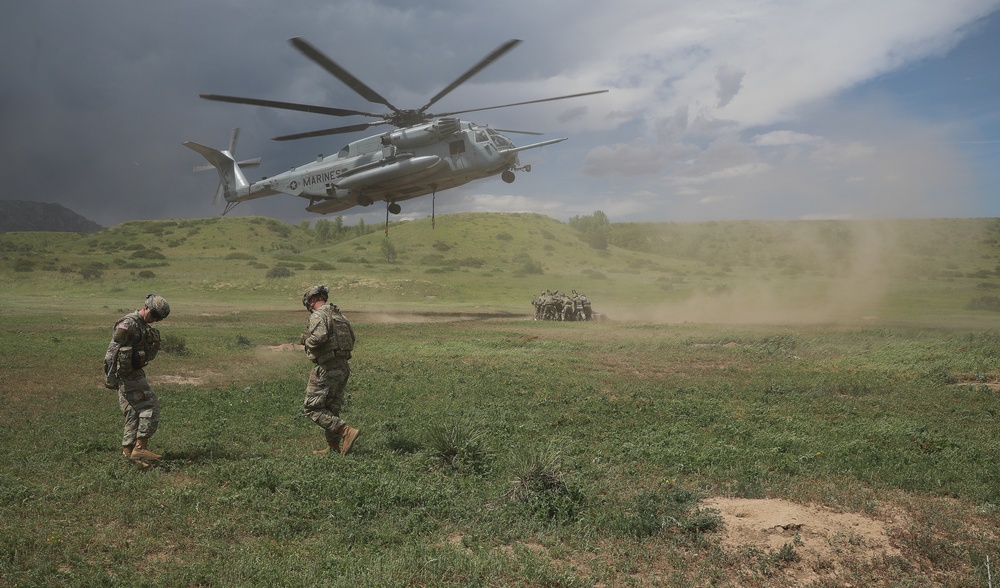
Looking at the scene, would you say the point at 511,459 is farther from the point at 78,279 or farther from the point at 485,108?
the point at 78,279

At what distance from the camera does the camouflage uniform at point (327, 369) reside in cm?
900

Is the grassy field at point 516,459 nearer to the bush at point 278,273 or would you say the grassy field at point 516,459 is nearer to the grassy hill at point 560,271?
the grassy hill at point 560,271

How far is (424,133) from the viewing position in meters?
28.5

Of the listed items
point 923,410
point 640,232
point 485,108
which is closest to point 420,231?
point 640,232

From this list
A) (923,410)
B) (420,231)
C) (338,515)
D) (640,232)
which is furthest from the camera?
(640,232)

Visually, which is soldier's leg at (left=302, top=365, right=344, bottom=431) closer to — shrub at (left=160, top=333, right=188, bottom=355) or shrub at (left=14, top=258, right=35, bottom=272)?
shrub at (left=160, top=333, right=188, bottom=355)

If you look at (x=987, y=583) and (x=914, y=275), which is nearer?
Result: (x=987, y=583)

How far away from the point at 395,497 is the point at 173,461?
11.4 feet

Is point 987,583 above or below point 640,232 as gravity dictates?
below

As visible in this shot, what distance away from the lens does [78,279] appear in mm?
52469

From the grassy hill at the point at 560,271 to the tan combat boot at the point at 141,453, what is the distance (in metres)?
28.8

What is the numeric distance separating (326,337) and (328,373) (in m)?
0.51

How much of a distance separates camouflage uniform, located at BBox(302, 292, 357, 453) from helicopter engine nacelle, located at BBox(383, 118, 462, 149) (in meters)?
20.6

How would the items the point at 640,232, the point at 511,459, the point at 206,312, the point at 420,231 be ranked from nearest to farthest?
the point at 511,459 → the point at 206,312 → the point at 420,231 → the point at 640,232
